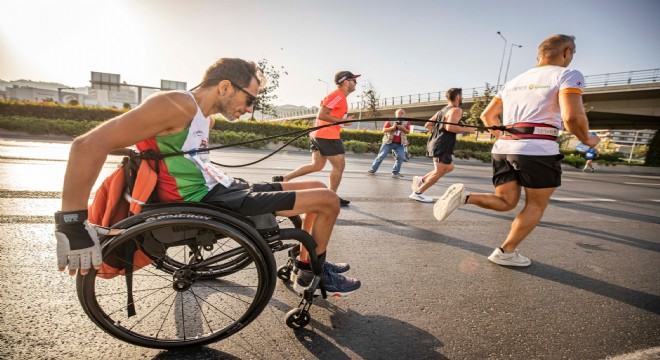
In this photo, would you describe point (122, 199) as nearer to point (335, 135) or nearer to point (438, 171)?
point (335, 135)

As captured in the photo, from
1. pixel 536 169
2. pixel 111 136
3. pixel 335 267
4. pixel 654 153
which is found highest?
pixel 654 153

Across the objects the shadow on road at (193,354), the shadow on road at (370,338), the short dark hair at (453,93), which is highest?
the short dark hair at (453,93)

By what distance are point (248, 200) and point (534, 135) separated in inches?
102

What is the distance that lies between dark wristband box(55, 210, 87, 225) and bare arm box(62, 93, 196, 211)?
19mm

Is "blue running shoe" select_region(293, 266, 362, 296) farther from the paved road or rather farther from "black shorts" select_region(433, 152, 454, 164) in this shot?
"black shorts" select_region(433, 152, 454, 164)

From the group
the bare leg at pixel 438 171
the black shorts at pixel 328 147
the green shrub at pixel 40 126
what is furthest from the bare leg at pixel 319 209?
the green shrub at pixel 40 126

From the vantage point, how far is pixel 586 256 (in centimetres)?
355

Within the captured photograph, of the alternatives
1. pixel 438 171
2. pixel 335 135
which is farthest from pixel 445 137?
pixel 335 135

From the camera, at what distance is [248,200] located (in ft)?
5.76

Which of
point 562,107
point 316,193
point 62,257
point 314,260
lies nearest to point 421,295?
point 314,260

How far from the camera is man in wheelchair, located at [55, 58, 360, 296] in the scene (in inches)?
53.8

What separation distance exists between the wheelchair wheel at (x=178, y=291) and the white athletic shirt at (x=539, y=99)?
8.31 ft

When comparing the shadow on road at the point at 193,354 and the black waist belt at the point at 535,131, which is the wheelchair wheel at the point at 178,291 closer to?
the shadow on road at the point at 193,354

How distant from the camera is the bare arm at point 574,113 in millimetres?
2623
